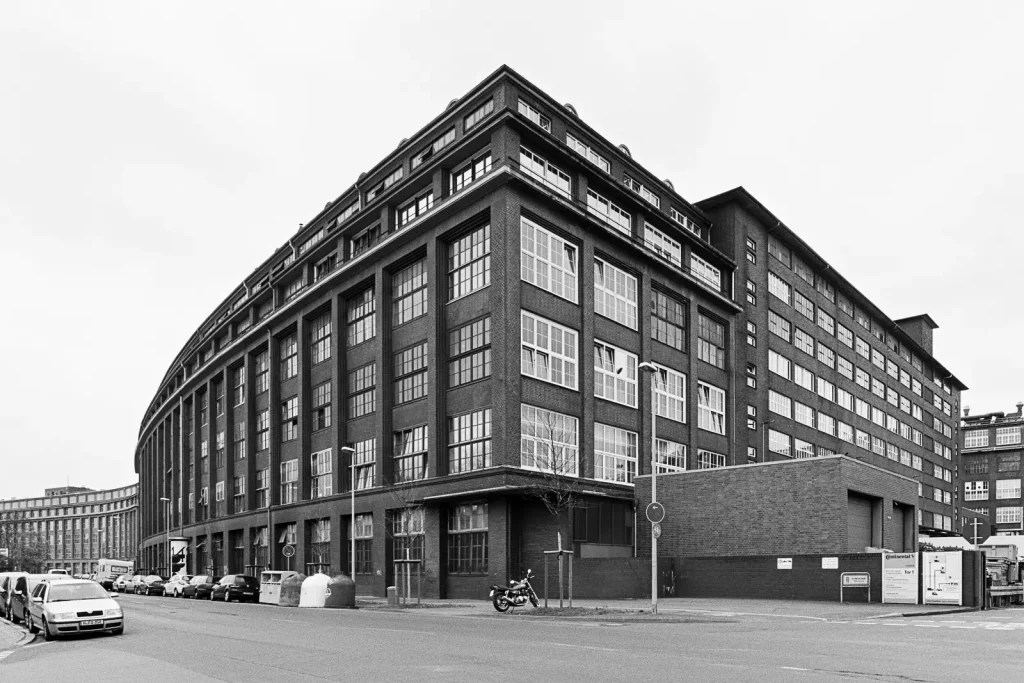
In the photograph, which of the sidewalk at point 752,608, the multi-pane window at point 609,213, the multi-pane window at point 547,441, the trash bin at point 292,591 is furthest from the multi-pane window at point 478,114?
the trash bin at point 292,591

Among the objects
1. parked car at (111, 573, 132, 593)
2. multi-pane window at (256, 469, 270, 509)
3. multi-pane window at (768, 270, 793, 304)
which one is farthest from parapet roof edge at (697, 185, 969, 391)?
parked car at (111, 573, 132, 593)

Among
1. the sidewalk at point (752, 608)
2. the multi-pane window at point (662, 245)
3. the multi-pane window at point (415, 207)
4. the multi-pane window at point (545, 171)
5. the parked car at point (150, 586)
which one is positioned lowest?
the parked car at point (150, 586)

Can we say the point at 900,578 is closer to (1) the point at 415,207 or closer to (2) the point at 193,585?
(1) the point at 415,207

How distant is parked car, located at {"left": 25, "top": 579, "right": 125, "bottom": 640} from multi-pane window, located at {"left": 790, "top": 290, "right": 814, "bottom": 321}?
56016 millimetres

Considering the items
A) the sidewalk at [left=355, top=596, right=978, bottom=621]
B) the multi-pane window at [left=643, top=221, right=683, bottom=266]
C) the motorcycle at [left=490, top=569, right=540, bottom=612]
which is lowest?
the sidewalk at [left=355, top=596, right=978, bottom=621]

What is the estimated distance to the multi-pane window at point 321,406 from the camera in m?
57.5

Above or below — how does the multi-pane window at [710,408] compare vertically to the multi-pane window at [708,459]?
above

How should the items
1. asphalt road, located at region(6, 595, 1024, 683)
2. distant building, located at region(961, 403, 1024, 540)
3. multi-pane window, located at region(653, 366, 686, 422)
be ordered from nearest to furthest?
asphalt road, located at region(6, 595, 1024, 683) → multi-pane window, located at region(653, 366, 686, 422) → distant building, located at region(961, 403, 1024, 540)

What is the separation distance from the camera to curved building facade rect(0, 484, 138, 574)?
171125 mm

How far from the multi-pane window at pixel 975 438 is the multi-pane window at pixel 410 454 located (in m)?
107

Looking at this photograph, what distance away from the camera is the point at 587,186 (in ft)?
158

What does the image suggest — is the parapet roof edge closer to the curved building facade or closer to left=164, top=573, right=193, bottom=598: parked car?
left=164, top=573, right=193, bottom=598: parked car

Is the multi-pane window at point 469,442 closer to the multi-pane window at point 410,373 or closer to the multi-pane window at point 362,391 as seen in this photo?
the multi-pane window at point 410,373

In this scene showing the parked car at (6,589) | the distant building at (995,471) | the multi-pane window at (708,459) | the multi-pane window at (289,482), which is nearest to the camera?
the parked car at (6,589)
